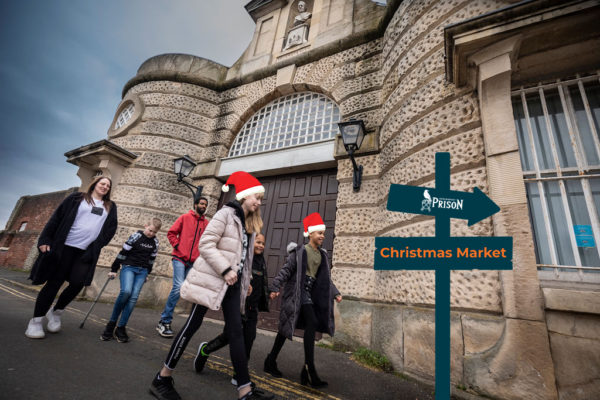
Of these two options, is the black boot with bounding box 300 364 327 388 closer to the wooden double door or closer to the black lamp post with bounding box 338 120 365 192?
the wooden double door

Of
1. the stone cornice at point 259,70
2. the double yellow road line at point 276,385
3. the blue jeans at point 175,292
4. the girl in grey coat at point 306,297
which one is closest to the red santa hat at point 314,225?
the girl in grey coat at point 306,297

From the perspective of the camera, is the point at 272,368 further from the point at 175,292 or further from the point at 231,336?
the point at 175,292

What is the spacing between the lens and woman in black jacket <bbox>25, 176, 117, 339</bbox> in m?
2.93

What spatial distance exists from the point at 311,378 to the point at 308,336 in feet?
1.20

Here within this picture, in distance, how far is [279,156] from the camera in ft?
21.5

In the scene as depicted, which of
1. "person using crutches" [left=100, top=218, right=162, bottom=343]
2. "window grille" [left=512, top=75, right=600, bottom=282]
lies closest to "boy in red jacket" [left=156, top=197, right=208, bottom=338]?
"person using crutches" [left=100, top=218, right=162, bottom=343]

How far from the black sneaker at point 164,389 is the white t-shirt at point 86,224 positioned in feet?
6.75

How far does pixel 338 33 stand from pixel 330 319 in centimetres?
683

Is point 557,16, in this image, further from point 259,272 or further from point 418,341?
point 259,272

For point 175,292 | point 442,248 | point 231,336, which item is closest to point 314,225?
point 231,336

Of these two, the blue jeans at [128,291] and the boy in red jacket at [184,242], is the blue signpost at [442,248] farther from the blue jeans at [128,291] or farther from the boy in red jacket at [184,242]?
the boy in red jacket at [184,242]

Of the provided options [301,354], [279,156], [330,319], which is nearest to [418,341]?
[330,319]

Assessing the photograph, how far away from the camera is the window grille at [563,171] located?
9.25ft

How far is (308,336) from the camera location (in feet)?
8.91
